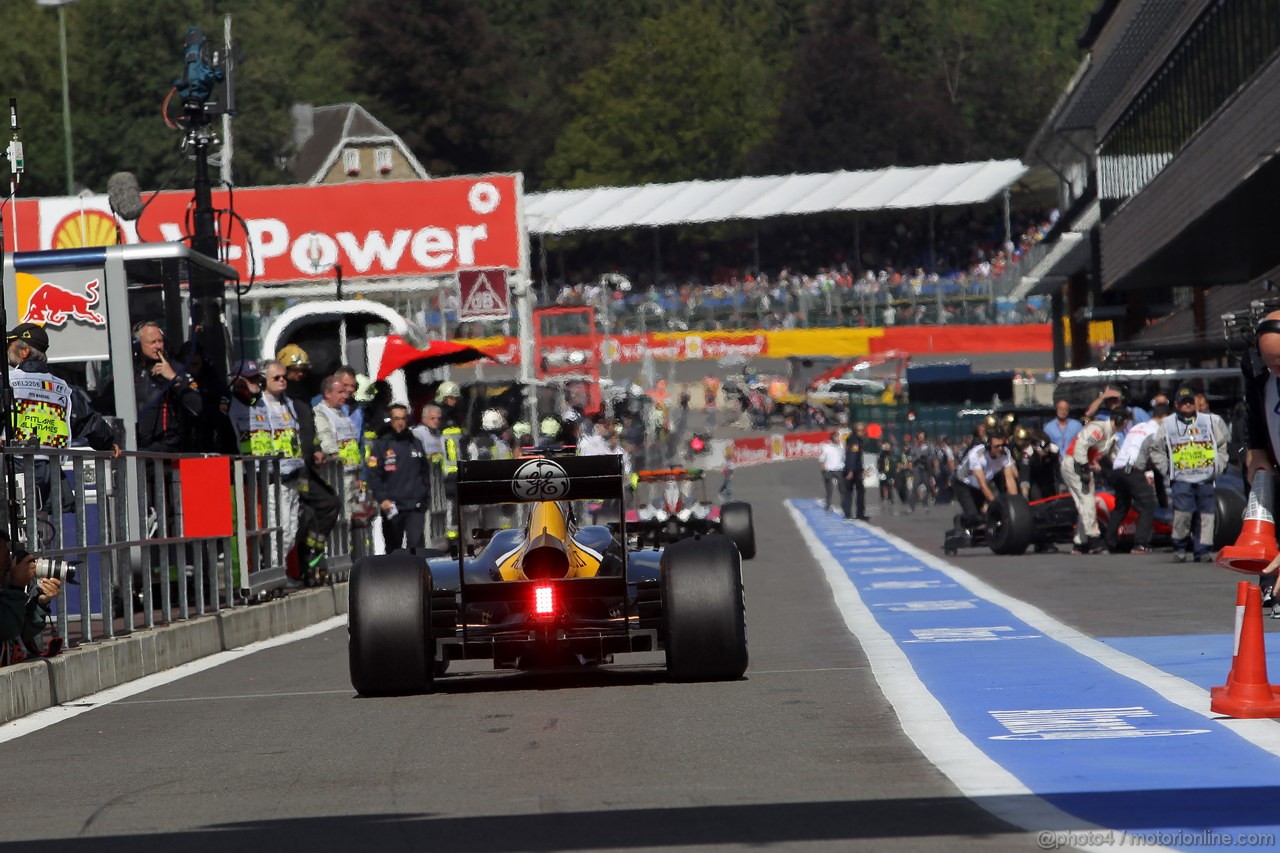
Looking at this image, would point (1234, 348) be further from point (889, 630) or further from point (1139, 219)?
point (1139, 219)

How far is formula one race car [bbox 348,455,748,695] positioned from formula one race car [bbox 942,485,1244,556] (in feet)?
46.5

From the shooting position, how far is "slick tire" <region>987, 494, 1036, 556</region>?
88.1ft

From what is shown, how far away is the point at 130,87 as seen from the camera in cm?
10231

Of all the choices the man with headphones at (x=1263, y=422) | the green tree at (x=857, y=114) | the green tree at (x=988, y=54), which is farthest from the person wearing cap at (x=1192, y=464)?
the green tree at (x=988, y=54)

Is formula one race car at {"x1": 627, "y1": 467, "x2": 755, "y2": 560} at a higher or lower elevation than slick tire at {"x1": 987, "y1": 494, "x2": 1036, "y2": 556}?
higher

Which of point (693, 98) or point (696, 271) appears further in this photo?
point (693, 98)

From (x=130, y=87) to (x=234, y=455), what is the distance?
290 ft

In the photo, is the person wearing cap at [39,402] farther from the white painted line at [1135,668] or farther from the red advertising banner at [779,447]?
the red advertising banner at [779,447]

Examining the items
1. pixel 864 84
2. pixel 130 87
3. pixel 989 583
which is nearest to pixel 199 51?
pixel 989 583

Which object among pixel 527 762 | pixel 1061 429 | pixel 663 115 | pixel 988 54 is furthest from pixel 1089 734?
pixel 988 54

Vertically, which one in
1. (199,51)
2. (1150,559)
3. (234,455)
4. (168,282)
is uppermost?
(199,51)

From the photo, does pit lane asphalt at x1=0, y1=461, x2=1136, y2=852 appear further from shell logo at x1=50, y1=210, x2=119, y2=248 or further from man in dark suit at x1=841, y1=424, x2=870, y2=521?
man in dark suit at x1=841, y1=424, x2=870, y2=521

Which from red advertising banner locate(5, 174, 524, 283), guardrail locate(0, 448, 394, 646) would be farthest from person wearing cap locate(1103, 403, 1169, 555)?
red advertising banner locate(5, 174, 524, 283)

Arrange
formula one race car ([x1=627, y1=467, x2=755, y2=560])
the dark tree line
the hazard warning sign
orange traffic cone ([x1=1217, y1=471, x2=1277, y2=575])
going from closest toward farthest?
orange traffic cone ([x1=1217, y1=471, x2=1277, y2=575])
formula one race car ([x1=627, y1=467, x2=755, y2=560])
the hazard warning sign
the dark tree line
